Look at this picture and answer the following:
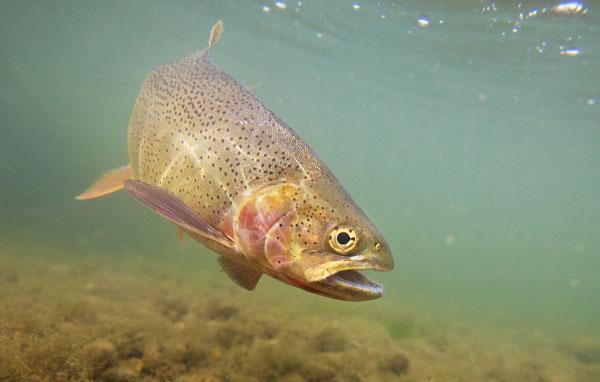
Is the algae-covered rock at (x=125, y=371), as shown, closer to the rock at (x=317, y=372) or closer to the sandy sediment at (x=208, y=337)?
the sandy sediment at (x=208, y=337)

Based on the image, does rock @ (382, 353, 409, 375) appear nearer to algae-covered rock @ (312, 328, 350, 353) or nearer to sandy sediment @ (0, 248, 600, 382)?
sandy sediment @ (0, 248, 600, 382)

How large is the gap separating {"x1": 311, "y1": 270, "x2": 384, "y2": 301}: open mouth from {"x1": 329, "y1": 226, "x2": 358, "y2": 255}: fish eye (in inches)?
6.6

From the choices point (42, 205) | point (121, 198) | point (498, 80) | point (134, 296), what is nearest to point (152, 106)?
point (134, 296)

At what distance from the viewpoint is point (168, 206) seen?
216 centimetres

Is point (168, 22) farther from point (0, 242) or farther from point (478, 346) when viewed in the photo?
point (478, 346)

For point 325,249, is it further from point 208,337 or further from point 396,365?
point 396,365

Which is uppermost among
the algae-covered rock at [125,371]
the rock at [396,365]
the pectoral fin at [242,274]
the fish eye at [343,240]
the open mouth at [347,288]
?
the fish eye at [343,240]

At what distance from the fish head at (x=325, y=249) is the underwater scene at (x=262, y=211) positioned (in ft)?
0.03

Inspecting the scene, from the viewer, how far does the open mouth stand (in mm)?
2186

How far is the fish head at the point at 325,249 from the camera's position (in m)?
2.20

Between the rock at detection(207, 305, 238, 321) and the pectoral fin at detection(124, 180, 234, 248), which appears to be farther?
the rock at detection(207, 305, 238, 321)

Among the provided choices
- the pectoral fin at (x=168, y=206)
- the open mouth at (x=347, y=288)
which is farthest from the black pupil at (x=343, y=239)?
the pectoral fin at (x=168, y=206)

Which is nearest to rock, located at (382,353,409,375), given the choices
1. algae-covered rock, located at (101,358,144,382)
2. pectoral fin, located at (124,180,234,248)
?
algae-covered rock, located at (101,358,144,382)

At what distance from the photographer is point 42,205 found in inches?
730
